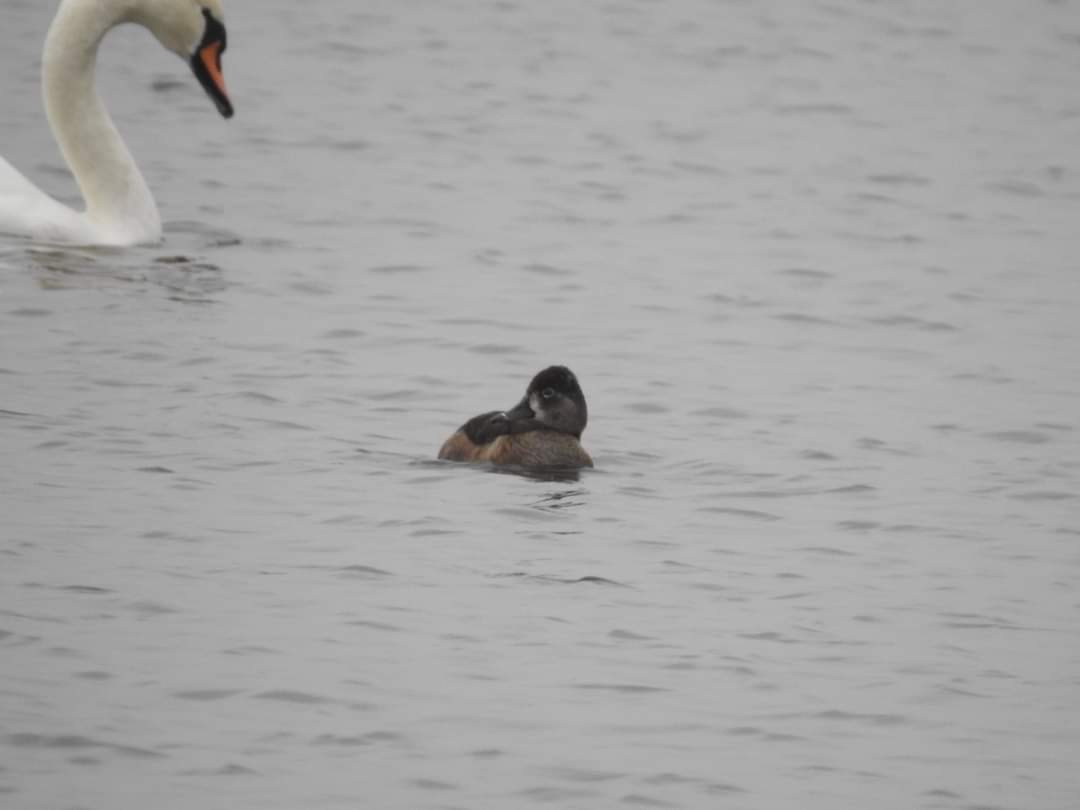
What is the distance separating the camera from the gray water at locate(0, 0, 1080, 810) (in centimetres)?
664

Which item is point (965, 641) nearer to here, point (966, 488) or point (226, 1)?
point (966, 488)

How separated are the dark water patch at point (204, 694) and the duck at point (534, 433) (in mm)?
3001

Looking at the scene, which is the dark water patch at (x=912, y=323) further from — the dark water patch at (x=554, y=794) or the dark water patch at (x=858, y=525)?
the dark water patch at (x=554, y=794)

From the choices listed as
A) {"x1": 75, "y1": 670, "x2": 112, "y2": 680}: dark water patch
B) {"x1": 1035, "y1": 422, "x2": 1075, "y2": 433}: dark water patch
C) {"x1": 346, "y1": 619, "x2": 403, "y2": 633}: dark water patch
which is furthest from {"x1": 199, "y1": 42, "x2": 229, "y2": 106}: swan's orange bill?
{"x1": 75, "y1": 670, "x2": 112, "y2": 680}: dark water patch

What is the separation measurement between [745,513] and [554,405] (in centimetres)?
103

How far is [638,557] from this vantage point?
8.47m

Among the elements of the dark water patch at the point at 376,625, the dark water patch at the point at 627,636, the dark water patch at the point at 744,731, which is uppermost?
the dark water patch at the point at 376,625

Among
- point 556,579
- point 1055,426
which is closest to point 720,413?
point 1055,426

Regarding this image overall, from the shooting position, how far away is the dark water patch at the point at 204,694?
6723 mm

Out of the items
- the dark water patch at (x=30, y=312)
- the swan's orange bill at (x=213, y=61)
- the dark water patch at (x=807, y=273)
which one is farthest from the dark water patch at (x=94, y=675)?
the dark water patch at (x=807, y=273)

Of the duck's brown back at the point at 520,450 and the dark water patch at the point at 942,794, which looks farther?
the duck's brown back at the point at 520,450

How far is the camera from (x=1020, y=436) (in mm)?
10852

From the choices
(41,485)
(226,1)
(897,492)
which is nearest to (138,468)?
(41,485)

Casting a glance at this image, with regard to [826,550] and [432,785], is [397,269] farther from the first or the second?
[432,785]
